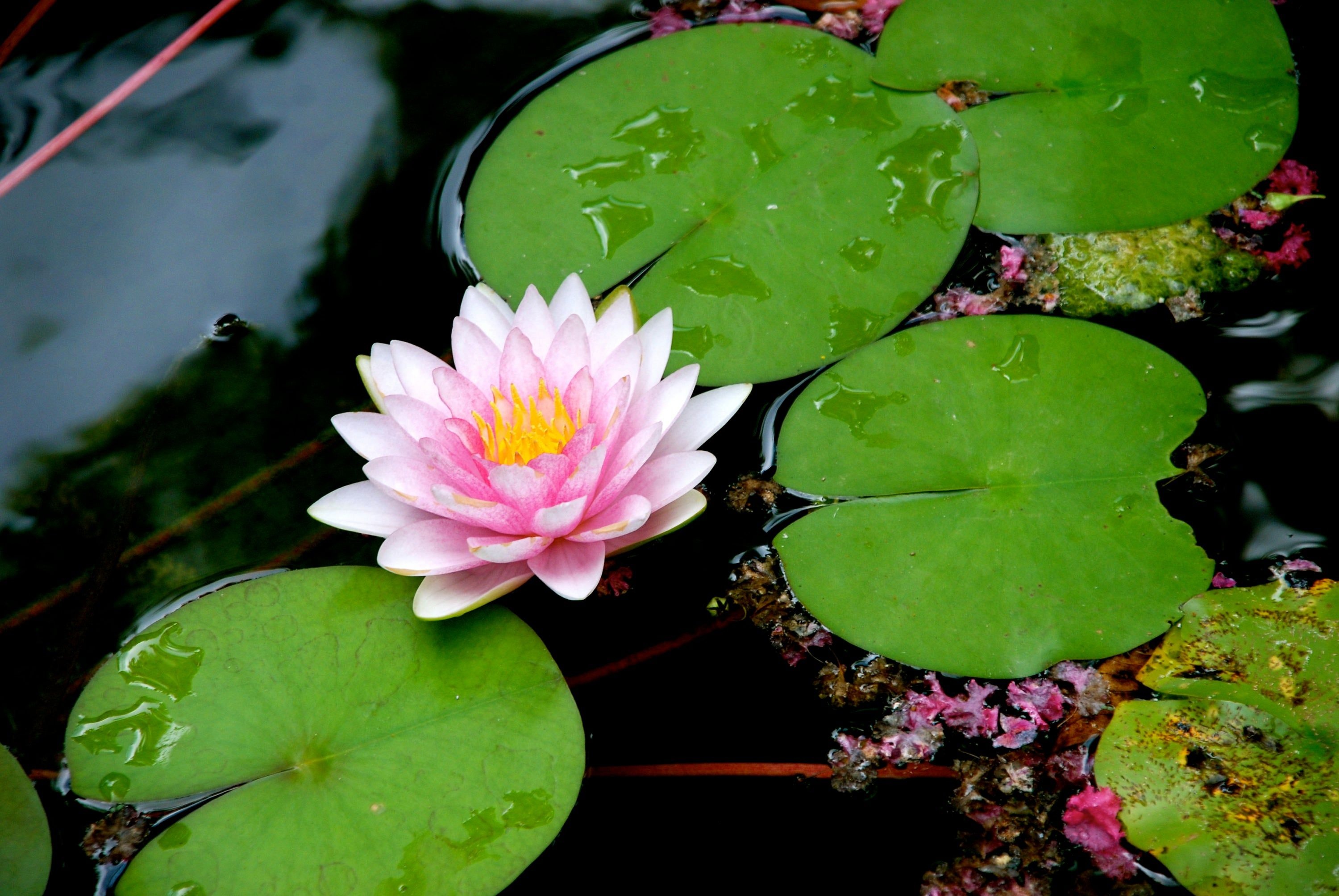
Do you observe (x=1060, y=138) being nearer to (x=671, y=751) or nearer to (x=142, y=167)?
(x=671, y=751)

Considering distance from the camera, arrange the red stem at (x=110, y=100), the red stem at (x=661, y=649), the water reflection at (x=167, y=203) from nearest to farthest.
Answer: the red stem at (x=661, y=649) < the water reflection at (x=167, y=203) < the red stem at (x=110, y=100)

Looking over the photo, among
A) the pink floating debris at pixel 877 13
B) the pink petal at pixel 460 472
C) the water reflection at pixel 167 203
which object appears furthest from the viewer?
the pink floating debris at pixel 877 13

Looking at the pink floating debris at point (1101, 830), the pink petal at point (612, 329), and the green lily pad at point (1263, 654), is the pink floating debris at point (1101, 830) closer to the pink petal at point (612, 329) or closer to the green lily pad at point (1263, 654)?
the green lily pad at point (1263, 654)

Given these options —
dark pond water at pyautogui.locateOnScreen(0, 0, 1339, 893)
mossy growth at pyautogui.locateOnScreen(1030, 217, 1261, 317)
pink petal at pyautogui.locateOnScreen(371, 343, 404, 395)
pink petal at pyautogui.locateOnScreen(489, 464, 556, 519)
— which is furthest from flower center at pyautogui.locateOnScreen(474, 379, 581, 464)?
mossy growth at pyautogui.locateOnScreen(1030, 217, 1261, 317)

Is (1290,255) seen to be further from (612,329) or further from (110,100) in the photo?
(110,100)

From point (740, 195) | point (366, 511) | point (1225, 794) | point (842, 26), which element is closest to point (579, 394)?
point (366, 511)

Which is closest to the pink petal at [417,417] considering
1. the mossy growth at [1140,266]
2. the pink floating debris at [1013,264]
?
the pink floating debris at [1013,264]

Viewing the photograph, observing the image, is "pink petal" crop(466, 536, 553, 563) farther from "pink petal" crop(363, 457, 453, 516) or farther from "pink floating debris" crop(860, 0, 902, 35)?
"pink floating debris" crop(860, 0, 902, 35)

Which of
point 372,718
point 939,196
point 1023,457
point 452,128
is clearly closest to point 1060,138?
point 939,196
